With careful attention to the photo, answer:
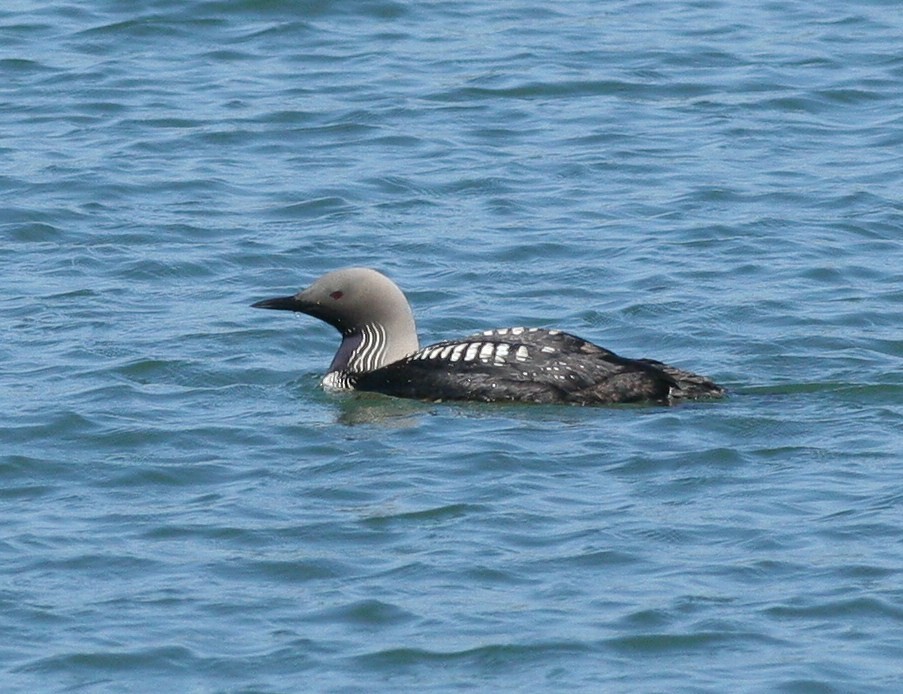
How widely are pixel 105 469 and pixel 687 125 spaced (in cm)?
684

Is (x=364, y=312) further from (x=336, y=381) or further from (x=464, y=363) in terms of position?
(x=464, y=363)

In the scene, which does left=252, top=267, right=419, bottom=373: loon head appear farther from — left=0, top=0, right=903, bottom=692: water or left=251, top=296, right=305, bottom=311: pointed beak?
left=0, top=0, right=903, bottom=692: water

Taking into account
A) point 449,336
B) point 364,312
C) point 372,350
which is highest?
point 364,312

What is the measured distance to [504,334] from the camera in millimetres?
10312

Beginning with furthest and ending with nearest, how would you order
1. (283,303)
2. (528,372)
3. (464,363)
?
(283,303) < (464,363) < (528,372)

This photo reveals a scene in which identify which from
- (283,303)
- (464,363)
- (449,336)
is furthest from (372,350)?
(449,336)

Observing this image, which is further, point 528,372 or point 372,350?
point 372,350

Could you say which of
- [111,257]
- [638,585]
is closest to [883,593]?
[638,585]

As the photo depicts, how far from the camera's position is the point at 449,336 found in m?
11.4

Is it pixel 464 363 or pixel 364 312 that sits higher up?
pixel 364 312

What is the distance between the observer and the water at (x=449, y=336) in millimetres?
7430

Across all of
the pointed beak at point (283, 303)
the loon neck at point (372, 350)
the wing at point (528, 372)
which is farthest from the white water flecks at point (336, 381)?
the pointed beak at point (283, 303)

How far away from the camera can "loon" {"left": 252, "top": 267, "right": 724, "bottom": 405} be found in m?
9.94

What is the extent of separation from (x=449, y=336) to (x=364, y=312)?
0.87 metres
